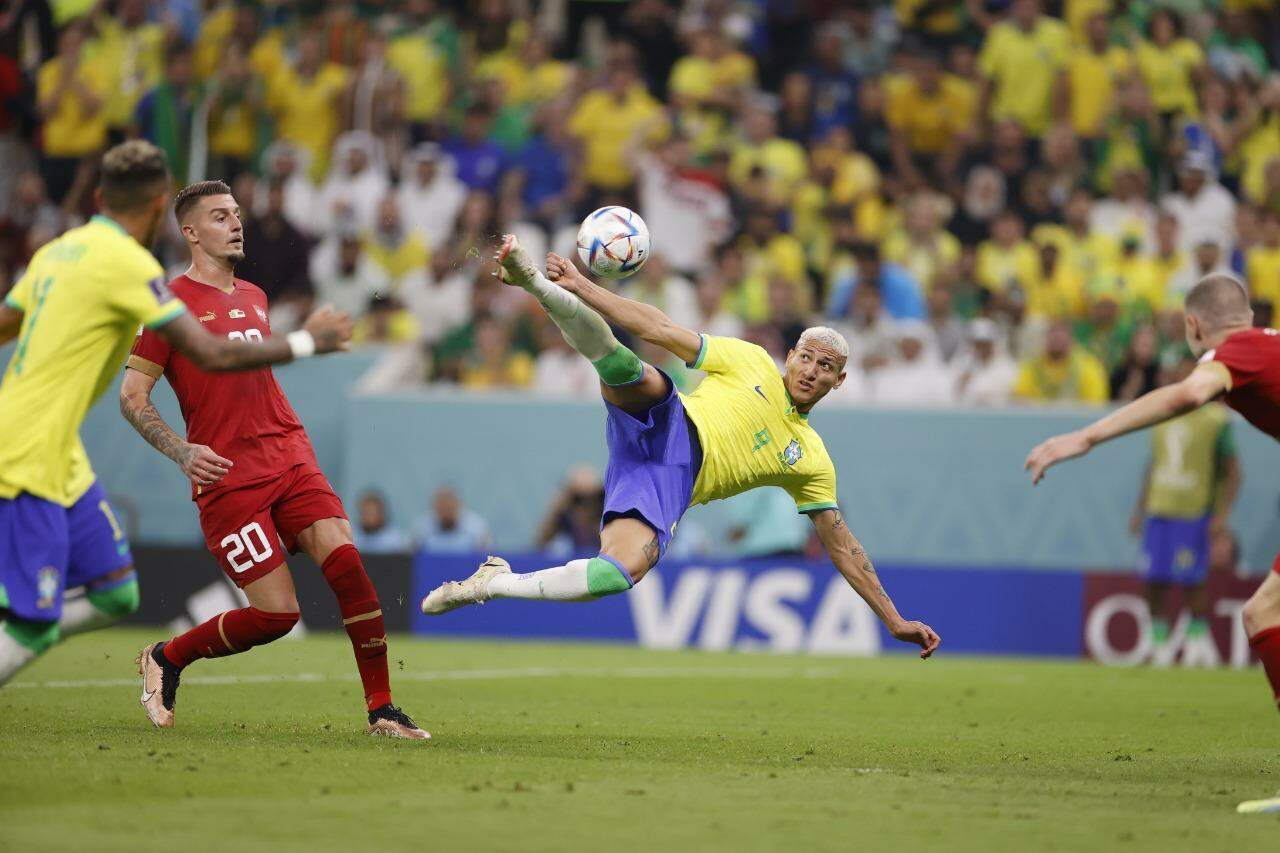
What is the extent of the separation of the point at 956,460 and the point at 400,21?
8736 mm

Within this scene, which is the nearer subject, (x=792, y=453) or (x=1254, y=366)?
(x=1254, y=366)

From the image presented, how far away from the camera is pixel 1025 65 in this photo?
70.3 feet

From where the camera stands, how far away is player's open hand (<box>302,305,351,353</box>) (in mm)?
7172

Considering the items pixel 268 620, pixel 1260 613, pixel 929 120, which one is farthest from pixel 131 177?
pixel 929 120

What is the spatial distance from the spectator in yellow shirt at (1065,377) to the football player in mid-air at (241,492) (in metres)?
11.3

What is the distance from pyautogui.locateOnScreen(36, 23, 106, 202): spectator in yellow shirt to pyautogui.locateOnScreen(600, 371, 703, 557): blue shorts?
1294cm

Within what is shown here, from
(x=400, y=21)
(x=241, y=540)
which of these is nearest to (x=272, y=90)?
(x=400, y=21)

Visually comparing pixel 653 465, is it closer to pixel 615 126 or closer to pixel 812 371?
pixel 812 371

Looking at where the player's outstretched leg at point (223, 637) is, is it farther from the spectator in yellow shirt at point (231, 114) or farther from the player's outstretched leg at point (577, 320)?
the spectator in yellow shirt at point (231, 114)

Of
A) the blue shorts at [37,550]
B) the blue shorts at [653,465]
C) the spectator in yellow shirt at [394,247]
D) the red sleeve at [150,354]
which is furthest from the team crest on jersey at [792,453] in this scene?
the spectator in yellow shirt at [394,247]

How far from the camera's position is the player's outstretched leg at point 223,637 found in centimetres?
933

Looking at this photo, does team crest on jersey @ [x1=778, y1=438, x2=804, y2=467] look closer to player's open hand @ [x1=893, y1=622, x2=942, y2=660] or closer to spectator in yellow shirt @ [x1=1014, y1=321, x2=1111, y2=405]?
player's open hand @ [x1=893, y1=622, x2=942, y2=660]

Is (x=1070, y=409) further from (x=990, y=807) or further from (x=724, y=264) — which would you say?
(x=990, y=807)

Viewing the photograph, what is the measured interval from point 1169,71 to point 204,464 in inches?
622
